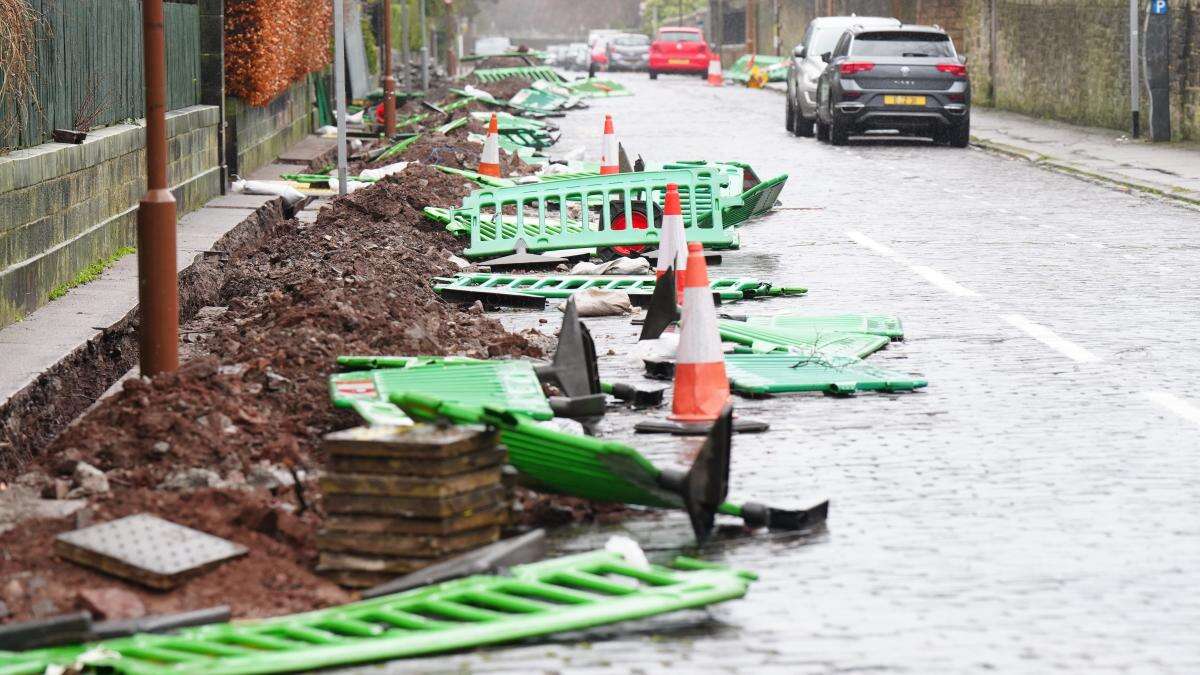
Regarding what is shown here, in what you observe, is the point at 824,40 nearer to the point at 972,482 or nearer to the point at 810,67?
the point at 810,67

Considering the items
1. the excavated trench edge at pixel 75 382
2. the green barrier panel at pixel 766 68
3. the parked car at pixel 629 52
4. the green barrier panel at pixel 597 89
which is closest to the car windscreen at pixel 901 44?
the excavated trench edge at pixel 75 382

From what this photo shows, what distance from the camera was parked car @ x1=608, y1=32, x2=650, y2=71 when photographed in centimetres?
7919

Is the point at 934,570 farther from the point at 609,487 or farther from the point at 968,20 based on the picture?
the point at 968,20

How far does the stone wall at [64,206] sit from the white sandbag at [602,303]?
309 centimetres

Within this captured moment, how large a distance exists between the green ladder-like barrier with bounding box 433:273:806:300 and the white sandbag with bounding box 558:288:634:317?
0.18 metres

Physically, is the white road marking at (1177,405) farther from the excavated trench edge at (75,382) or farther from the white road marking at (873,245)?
the white road marking at (873,245)

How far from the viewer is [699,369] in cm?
840

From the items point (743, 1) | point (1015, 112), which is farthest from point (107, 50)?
point (743, 1)

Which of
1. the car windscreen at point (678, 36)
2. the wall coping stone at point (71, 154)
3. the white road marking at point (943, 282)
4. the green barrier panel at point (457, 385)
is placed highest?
the car windscreen at point (678, 36)

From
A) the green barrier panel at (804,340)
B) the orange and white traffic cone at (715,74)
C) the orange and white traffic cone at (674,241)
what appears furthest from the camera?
the orange and white traffic cone at (715,74)

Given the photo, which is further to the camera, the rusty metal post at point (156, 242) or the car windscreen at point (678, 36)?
the car windscreen at point (678, 36)

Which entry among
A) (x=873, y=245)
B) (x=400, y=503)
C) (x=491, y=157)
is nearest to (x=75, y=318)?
(x=400, y=503)

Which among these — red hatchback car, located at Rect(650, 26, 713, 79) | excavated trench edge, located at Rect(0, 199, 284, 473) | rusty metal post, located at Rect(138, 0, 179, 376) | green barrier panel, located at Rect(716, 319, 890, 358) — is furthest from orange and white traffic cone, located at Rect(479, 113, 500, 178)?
red hatchback car, located at Rect(650, 26, 713, 79)

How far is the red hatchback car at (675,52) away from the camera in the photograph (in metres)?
71.0
